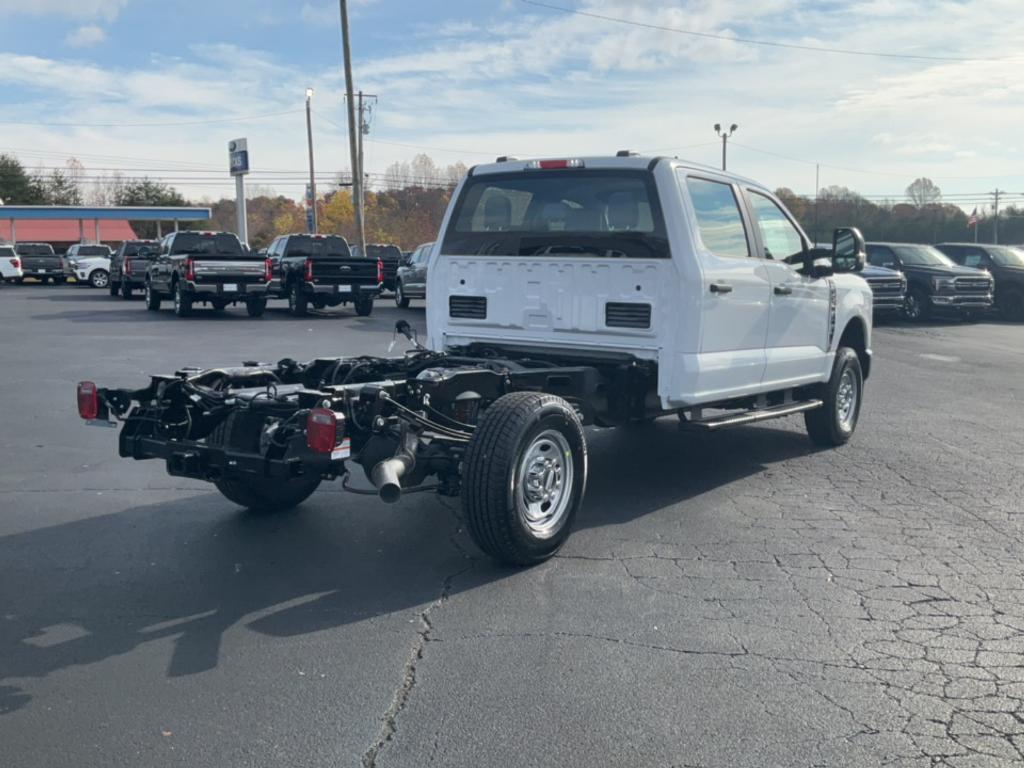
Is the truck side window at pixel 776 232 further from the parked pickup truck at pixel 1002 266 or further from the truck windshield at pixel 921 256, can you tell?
the parked pickup truck at pixel 1002 266

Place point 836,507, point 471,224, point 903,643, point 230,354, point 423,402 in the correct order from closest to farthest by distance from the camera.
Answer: point 903,643 < point 423,402 < point 836,507 < point 471,224 < point 230,354

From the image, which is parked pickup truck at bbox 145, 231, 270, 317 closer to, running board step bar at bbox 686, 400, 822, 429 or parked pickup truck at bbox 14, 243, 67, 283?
running board step bar at bbox 686, 400, 822, 429

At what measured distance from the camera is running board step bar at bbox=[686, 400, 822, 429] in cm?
704

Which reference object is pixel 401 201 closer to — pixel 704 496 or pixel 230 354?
pixel 230 354

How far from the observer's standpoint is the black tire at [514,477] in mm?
5246

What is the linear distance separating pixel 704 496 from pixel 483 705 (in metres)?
3.61

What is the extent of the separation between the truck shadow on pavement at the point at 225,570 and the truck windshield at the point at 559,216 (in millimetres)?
1745

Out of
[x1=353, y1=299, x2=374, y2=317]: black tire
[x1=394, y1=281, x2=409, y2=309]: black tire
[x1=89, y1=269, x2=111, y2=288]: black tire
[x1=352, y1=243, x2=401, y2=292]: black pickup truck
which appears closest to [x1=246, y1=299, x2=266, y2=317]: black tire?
[x1=353, y1=299, x2=374, y2=317]: black tire

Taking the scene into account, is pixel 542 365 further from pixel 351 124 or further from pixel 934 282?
pixel 351 124

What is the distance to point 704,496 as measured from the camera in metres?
7.19

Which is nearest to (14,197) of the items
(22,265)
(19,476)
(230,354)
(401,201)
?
(401,201)

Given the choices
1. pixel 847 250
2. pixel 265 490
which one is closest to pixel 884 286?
pixel 847 250

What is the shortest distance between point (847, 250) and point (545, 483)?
388 cm

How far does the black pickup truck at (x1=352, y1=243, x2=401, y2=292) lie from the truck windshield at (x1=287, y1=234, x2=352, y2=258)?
2177 mm
